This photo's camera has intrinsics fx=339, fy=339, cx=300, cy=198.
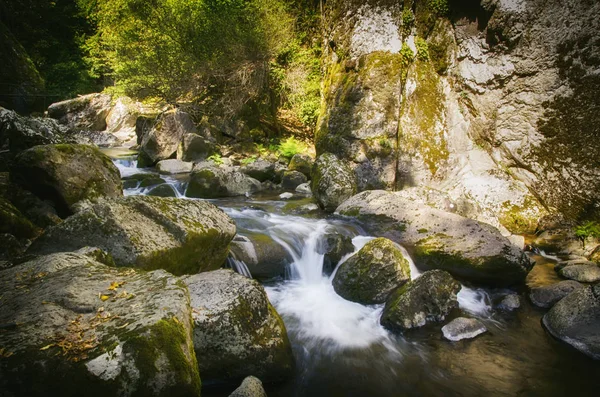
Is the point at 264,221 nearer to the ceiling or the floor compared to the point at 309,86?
nearer to the floor

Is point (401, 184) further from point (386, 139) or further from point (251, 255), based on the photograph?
point (251, 255)

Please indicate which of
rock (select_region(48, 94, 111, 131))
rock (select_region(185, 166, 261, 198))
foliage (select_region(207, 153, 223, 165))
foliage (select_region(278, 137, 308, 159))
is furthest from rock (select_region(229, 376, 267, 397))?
rock (select_region(48, 94, 111, 131))

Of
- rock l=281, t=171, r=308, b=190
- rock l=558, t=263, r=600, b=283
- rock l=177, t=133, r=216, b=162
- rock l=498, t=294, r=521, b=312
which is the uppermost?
rock l=177, t=133, r=216, b=162

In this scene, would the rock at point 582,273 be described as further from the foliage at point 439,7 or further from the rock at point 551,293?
the foliage at point 439,7

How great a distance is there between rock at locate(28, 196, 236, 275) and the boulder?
1699 mm

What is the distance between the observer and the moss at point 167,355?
1958 millimetres

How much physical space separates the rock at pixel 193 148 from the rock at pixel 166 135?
44cm

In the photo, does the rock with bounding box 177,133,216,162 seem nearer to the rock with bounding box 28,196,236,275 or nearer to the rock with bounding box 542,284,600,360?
the rock with bounding box 28,196,236,275

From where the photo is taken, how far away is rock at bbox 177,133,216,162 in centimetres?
1252

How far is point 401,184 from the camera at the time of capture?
952cm

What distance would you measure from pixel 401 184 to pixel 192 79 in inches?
363

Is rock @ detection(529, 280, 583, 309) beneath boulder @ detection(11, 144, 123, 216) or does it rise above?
beneath

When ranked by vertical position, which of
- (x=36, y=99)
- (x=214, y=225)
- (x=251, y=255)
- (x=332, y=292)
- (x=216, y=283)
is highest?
(x=36, y=99)

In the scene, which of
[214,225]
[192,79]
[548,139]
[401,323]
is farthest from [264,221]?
[192,79]
